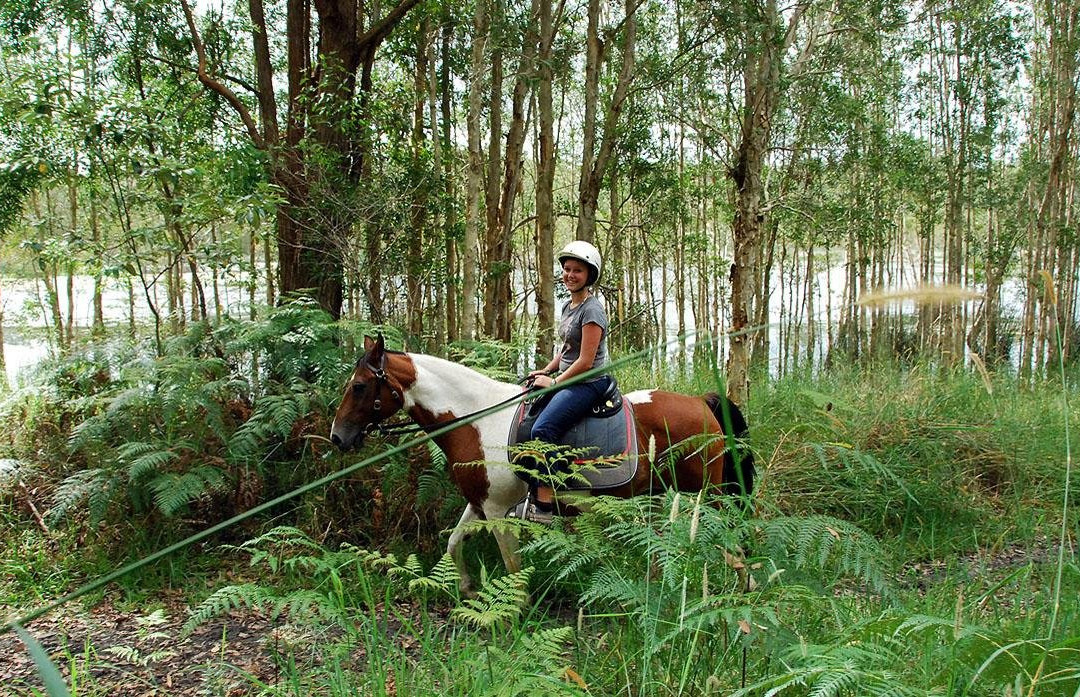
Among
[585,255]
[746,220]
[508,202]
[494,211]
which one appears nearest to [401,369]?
[585,255]

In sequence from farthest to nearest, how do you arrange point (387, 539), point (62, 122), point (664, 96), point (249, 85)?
point (664, 96) → point (249, 85) → point (62, 122) → point (387, 539)

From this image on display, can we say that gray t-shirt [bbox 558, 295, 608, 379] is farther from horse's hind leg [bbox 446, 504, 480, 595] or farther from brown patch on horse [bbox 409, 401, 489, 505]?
horse's hind leg [bbox 446, 504, 480, 595]

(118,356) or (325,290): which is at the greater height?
(325,290)

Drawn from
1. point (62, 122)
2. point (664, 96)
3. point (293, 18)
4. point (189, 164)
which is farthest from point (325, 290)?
point (664, 96)

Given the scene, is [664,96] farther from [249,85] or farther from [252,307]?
[252,307]

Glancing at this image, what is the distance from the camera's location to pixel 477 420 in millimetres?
4242

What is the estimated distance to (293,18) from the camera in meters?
7.92

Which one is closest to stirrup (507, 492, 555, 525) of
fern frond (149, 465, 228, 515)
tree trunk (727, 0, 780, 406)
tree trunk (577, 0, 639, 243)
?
fern frond (149, 465, 228, 515)

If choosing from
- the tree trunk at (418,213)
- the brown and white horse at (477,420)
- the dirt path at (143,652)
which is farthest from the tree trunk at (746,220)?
the dirt path at (143,652)

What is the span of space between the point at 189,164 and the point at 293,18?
324 cm

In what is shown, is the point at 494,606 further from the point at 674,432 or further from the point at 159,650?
the point at 159,650

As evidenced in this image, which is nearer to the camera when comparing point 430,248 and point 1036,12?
point 430,248

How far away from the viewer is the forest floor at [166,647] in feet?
10.8

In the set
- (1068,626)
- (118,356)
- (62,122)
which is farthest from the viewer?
(118,356)
